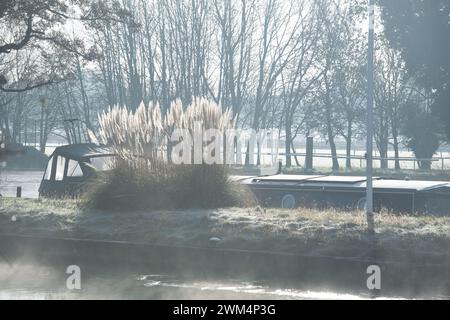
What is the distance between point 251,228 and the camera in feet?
42.8

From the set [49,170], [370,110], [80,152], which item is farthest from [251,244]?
[49,170]

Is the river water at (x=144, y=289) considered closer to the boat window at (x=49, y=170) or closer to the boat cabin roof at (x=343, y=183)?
the boat cabin roof at (x=343, y=183)

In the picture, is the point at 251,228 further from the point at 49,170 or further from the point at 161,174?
the point at 49,170

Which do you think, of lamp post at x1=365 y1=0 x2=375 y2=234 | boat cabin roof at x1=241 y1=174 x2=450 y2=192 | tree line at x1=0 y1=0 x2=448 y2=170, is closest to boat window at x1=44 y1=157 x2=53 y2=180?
boat cabin roof at x1=241 y1=174 x2=450 y2=192

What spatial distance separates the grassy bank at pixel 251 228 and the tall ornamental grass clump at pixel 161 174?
1.75ft

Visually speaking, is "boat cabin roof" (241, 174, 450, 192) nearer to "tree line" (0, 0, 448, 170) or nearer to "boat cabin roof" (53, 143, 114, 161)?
"boat cabin roof" (53, 143, 114, 161)

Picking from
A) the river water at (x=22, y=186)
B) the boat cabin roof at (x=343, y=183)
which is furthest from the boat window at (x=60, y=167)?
the river water at (x=22, y=186)

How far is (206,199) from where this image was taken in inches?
618

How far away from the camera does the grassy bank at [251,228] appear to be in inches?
462

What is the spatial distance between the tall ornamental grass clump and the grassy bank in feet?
1.75

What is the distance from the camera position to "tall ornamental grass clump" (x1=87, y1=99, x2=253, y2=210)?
15652 millimetres
